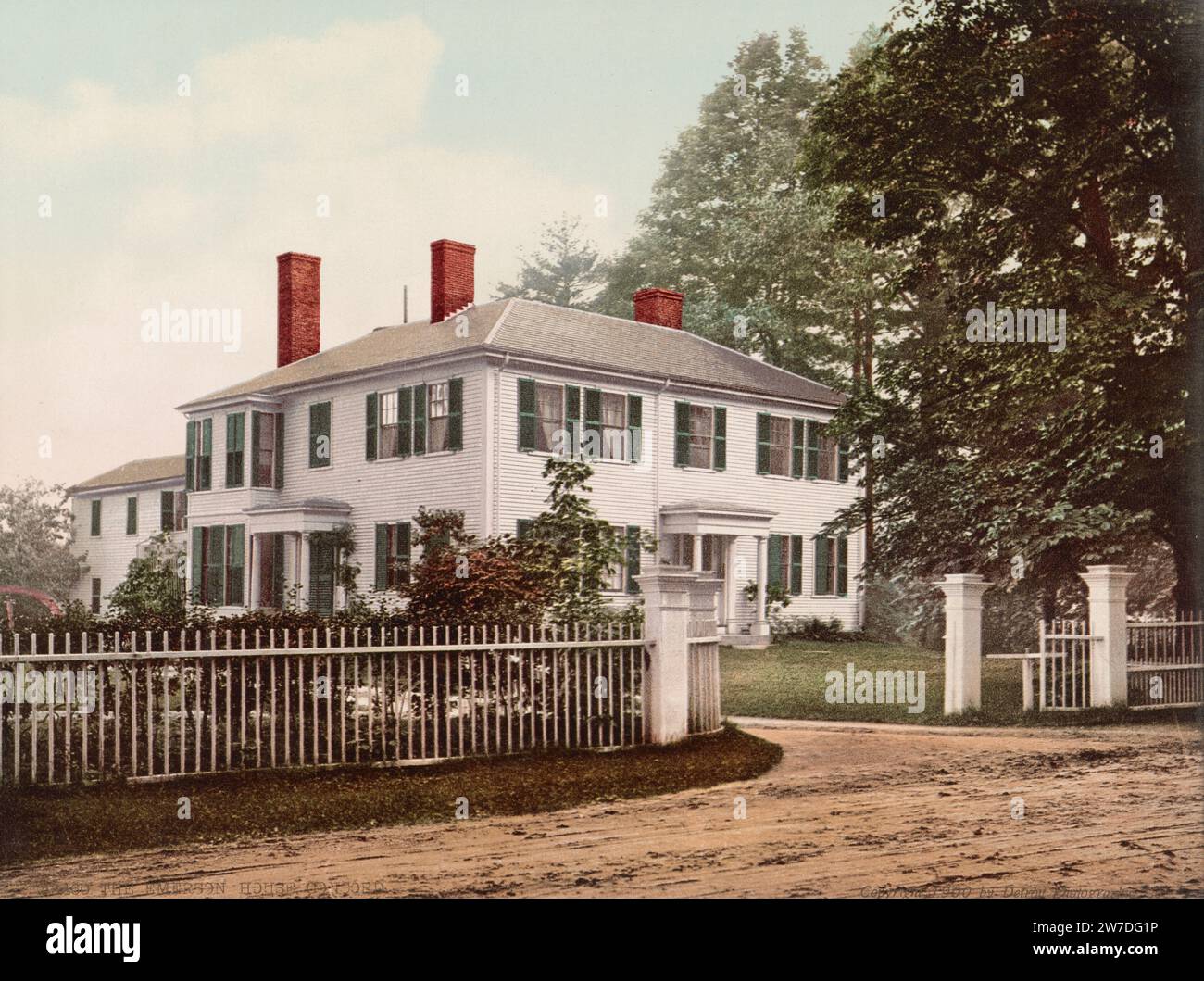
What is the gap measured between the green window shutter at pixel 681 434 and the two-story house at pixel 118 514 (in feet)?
14.4

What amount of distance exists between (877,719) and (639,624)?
2940mm

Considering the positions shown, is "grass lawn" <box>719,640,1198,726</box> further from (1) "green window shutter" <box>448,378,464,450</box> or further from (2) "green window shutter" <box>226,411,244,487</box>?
(2) "green window shutter" <box>226,411,244,487</box>

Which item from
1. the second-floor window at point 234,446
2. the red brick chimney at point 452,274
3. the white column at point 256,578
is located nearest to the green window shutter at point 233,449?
the second-floor window at point 234,446

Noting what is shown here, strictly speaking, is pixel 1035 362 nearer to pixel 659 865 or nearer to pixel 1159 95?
pixel 1159 95

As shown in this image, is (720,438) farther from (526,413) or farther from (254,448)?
(254,448)

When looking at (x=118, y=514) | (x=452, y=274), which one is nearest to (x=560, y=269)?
(x=452, y=274)

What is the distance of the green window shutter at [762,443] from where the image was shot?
39.7 feet

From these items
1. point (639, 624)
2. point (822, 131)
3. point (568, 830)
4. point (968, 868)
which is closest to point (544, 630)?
point (639, 624)

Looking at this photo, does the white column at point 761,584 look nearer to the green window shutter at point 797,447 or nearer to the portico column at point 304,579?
the green window shutter at point 797,447

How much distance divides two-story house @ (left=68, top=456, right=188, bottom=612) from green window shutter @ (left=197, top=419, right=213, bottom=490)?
0.20 metres

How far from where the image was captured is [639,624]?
32.6 ft

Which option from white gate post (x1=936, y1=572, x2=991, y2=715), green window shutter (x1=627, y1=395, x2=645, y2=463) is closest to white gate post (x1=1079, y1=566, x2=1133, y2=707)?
white gate post (x1=936, y1=572, x2=991, y2=715)

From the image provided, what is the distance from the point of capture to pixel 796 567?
9.56 meters

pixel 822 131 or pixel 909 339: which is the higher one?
pixel 822 131
